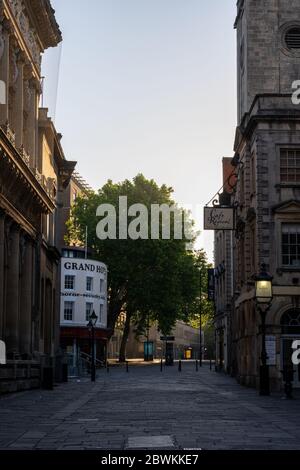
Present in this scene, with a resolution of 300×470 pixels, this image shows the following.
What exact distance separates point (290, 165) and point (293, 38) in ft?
27.9

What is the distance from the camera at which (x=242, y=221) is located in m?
44.2

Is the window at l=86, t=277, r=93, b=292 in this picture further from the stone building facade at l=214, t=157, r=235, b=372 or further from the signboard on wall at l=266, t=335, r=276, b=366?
the signboard on wall at l=266, t=335, r=276, b=366

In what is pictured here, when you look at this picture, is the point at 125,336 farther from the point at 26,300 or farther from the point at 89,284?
the point at 26,300

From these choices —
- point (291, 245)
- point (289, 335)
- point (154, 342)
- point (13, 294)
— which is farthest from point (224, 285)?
point (154, 342)

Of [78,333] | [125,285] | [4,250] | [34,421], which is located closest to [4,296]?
[4,250]

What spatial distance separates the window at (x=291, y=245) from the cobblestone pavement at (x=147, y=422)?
11.9 m

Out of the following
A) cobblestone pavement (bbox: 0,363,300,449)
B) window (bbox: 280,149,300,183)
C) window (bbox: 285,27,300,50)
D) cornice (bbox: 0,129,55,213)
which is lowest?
cobblestone pavement (bbox: 0,363,300,449)

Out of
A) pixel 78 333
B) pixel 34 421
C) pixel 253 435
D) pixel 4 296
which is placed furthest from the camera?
pixel 78 333

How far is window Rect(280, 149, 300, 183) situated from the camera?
40406 millimetres

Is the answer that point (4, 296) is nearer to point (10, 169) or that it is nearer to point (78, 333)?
point (10, 169)

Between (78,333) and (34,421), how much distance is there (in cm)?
5942

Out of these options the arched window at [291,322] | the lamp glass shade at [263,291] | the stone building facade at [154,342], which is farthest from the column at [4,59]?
the stone building facade at [154,342]

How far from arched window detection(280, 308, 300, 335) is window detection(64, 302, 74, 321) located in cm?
4153

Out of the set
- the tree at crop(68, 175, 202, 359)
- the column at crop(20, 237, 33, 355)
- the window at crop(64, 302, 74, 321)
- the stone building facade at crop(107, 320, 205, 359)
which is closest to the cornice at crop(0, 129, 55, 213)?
the column at crop(20, 237, 33, 355)
